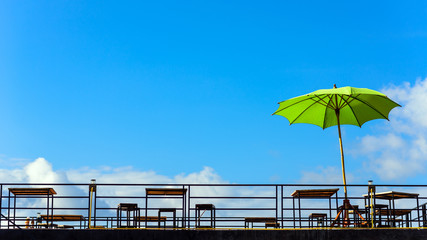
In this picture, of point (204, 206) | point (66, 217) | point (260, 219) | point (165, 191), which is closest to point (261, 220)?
point (260, 219)

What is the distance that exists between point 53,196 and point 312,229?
252 inches

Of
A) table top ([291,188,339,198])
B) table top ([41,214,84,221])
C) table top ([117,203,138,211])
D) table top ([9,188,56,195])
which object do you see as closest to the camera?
table top ([291,188,339,198])

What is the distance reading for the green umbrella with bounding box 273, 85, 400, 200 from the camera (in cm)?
1530

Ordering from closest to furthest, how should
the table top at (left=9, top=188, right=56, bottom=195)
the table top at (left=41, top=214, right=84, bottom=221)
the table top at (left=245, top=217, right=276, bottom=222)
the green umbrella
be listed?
1. the table top at (left=9, top=188, right=56, bottom=195)
2. the table top at (left=245, top=217, right=276, bottom=222)
3. the green umbrella
4. the table top at (left=41, top=214, right=84, bottom=221)

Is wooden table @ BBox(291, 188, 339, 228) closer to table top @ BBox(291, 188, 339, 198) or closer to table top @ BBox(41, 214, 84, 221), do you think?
table top @ BBox(291, 188, 339, 198)

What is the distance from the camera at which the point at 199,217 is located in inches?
558

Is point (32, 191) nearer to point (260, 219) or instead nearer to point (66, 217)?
point (66, 217)

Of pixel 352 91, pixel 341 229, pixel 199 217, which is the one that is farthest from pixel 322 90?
pixel 199 217
